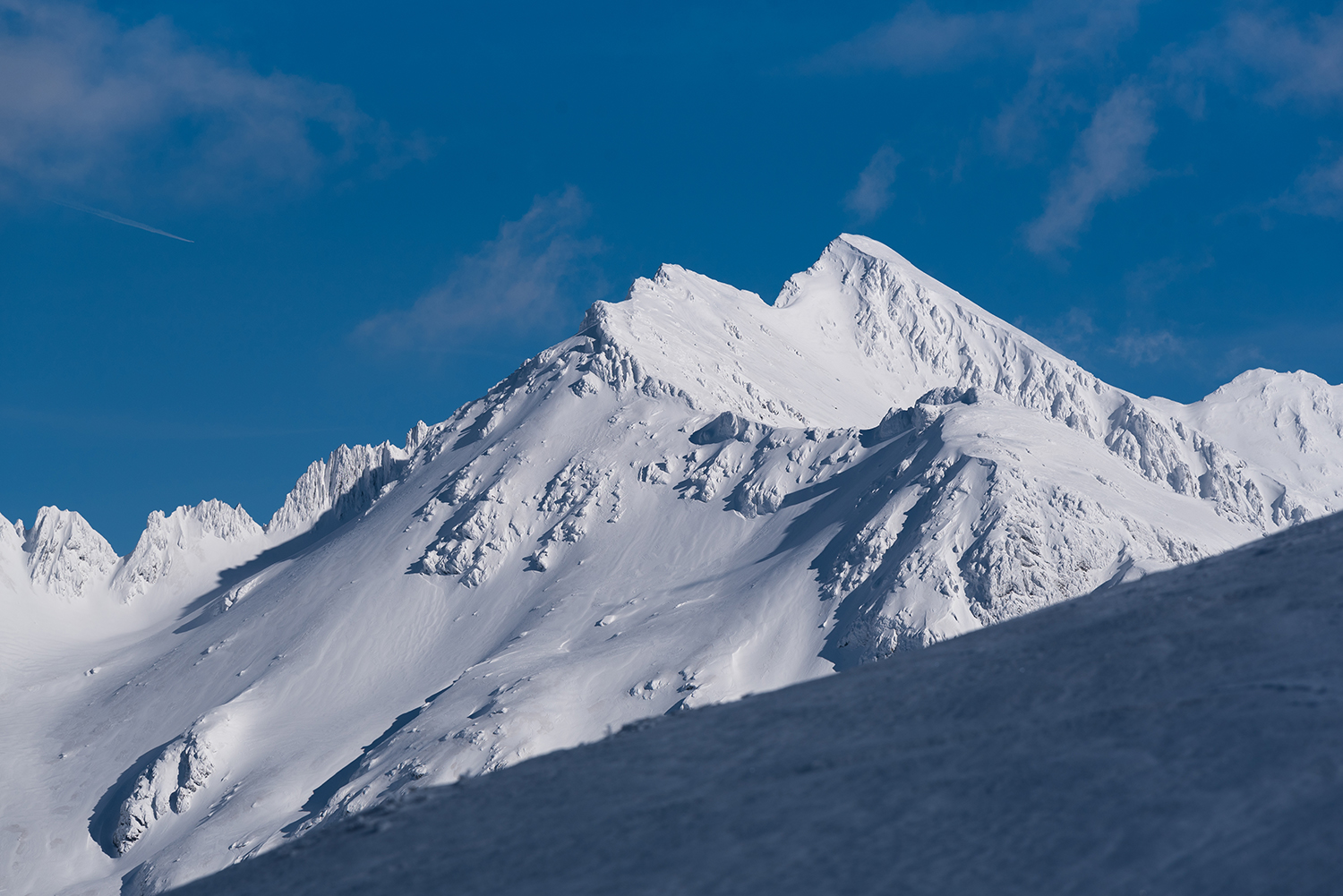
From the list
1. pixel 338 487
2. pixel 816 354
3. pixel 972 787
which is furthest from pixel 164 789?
pixel 816 354

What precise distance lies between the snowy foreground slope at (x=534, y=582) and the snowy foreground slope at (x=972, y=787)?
53993 mm

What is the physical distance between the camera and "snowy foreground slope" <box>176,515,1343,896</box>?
9.09 meters

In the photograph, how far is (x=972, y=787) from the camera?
1044 centimetres

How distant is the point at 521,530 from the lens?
4016 inches

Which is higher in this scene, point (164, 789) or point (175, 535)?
point (175, 535)

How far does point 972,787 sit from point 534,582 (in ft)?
284

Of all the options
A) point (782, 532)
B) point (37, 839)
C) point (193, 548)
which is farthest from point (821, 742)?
point (193, 548)

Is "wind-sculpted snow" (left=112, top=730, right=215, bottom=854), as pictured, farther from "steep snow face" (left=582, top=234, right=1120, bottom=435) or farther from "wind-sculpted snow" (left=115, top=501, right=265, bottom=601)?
"wind-sculpted snow" (left=115, top=501, right=265, bottom=601)

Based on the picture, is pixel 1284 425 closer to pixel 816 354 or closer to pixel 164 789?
pixel 816 354

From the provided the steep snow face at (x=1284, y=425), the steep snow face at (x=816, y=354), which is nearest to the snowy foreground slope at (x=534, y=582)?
the steep snow face at (x=816, y=354)

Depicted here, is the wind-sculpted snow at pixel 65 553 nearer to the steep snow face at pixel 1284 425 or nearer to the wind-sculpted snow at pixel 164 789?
the wind-sculpted snow at pixel 164 789

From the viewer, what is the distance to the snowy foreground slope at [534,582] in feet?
238

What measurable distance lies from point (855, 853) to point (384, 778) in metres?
65.3

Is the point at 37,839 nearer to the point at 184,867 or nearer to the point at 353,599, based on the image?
the point at 184,867
